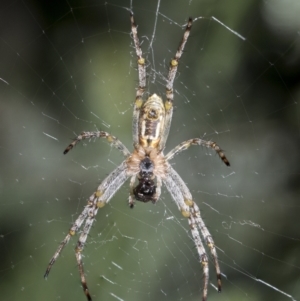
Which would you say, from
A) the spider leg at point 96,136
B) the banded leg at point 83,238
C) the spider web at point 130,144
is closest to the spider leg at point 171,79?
the spider leg at point 96,136

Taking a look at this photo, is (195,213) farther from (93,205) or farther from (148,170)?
(93,205)

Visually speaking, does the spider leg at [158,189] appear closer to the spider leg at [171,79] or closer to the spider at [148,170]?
the spider at [148,170]

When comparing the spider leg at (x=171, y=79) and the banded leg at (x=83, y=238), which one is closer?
the spider leg at (x=171, y=79)

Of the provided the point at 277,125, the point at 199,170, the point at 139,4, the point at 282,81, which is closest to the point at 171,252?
the point at 199,170

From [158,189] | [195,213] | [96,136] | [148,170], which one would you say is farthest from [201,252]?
[96,136]

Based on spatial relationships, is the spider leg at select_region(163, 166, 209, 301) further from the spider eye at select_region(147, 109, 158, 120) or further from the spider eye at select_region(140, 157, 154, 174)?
the spider eye at select_region(147, 109, 158, 120)

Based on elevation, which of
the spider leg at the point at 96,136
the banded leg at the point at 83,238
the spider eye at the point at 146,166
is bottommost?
the banded leg at the point at 83,238

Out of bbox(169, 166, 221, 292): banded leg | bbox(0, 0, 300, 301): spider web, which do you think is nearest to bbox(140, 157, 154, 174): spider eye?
bbox(169, 166, 221, 292): banded leg
